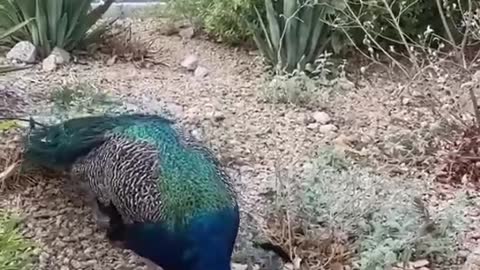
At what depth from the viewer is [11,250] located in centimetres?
249

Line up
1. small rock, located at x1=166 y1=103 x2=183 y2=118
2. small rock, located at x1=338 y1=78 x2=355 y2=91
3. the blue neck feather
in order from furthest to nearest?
small rock, located at x1=338 y1=78 x2=355 y2=91 → small rock, located at x1=166 y1=103 x2=183 y2=118 → the blue neck feather

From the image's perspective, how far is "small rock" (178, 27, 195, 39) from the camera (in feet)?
17.8

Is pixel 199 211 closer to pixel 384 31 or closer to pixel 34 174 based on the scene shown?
pixel 34 174

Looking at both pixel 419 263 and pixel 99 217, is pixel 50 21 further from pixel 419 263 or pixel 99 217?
pixel 419 263

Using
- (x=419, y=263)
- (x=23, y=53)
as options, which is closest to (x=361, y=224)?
(x=419, y=263)

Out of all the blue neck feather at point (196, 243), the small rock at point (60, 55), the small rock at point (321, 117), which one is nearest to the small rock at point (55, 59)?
the small rock at point (60, 55)

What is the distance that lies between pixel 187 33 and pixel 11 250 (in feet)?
10.1

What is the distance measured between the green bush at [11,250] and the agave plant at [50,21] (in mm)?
2200

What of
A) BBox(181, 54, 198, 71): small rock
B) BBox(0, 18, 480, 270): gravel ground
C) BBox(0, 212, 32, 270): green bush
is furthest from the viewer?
BBox(181, 54, 198, 71): small rock

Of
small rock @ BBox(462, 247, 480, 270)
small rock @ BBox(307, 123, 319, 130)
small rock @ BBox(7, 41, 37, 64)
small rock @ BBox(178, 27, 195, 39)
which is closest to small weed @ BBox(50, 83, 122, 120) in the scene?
small rock @ BBox(7, 41, 37, 64)

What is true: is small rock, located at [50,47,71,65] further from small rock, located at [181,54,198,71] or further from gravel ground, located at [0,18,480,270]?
small rock, located at [181,54,198,71]

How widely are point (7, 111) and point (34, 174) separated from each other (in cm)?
74

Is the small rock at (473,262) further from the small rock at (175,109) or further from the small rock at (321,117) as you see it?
the small rock at (175,109)

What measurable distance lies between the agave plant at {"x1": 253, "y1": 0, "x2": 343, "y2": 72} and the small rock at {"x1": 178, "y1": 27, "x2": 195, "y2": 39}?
583 millimetres
